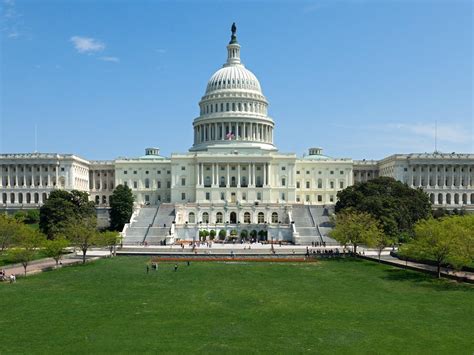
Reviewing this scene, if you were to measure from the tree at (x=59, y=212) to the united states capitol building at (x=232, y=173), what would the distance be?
15.0 m

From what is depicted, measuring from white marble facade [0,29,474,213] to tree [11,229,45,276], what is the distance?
50.9m

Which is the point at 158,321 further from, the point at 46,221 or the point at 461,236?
the point at 46,221

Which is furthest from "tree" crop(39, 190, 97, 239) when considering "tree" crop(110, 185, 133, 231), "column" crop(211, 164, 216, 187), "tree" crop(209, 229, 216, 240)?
"column" crop(211, 164, 216, 187)

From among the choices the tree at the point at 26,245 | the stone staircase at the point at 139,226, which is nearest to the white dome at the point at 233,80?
the stone staircase at the point at 139,226

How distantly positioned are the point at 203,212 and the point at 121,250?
32.8 metres

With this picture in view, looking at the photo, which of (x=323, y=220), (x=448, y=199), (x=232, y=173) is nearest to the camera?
(x=323, y=220)

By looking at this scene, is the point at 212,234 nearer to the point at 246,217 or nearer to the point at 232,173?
the point at 246,217

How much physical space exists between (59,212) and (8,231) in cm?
2175

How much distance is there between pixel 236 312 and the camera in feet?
108

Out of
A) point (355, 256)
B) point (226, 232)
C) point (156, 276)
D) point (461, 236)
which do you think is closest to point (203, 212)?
point (226, 232)

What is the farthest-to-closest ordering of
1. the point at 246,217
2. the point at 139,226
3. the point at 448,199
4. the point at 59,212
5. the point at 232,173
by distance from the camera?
the point at 448,199 < the point at 232,173 < the point at 246,217 < the point at 139,226 < the point at 59,212

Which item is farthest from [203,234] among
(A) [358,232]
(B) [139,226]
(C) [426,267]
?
(C) [426,267]

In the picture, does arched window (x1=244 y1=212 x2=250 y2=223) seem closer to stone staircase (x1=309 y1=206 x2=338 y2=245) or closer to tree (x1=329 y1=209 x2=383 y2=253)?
stone staircase (x1=309 y1=206 x2=338 y2=245)

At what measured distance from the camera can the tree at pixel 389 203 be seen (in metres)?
78.7
